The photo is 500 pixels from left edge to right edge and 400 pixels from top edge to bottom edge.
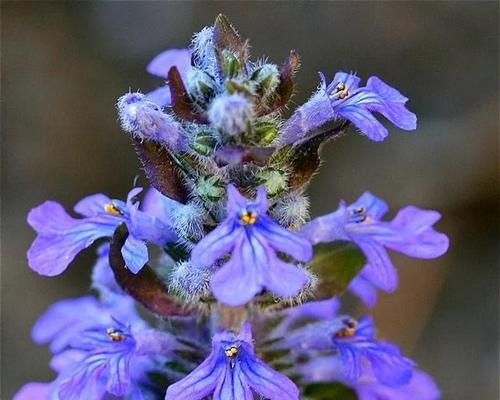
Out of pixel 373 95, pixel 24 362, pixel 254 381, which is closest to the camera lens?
pixel 254 381

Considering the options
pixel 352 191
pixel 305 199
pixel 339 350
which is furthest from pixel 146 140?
pixel 352 191

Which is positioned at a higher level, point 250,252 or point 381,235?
point 381,235

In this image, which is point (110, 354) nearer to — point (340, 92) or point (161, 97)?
point (161, 97)

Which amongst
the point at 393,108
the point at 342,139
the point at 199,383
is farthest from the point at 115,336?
the point at 342,139

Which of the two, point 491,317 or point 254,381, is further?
point 491,317

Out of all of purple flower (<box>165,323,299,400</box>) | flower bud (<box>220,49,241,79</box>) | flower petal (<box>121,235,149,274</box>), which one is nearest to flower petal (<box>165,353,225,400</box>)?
purple flower (<box>165,323,299,400</box>)

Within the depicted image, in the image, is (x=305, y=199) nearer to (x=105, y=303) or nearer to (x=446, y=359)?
(x=105, y=303)
